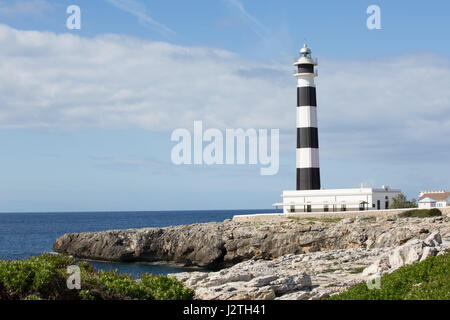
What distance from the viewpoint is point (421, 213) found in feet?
162

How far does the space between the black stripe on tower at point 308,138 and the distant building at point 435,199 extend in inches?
646

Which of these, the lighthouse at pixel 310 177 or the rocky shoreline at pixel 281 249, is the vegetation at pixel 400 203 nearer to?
the lighthouse at pixel 310 177

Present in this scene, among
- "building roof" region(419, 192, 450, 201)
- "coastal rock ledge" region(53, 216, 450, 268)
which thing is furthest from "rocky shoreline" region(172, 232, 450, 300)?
"building roof" region(419, 192, 450, 201)

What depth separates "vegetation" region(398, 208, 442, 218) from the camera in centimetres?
4922

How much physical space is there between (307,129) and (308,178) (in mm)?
5101

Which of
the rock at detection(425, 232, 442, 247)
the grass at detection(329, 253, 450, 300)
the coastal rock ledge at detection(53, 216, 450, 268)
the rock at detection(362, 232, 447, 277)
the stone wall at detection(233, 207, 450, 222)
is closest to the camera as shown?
the grass at detection(329, 253, 450, 300)

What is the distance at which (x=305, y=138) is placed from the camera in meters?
53.7

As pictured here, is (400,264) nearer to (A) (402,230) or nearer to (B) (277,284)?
(B) (277,284)

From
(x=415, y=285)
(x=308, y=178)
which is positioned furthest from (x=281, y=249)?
(x=415, y=285)

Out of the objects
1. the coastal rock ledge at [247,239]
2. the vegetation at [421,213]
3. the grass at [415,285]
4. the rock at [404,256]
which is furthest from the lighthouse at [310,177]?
the grass at [415,285]

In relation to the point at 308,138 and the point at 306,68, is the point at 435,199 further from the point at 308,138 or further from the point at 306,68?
the point at 306,68

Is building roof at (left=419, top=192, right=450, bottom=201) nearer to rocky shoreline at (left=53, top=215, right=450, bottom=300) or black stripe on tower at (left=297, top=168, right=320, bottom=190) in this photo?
black stripe on tower at (left=297, top=168, right=320, bottom=190)
